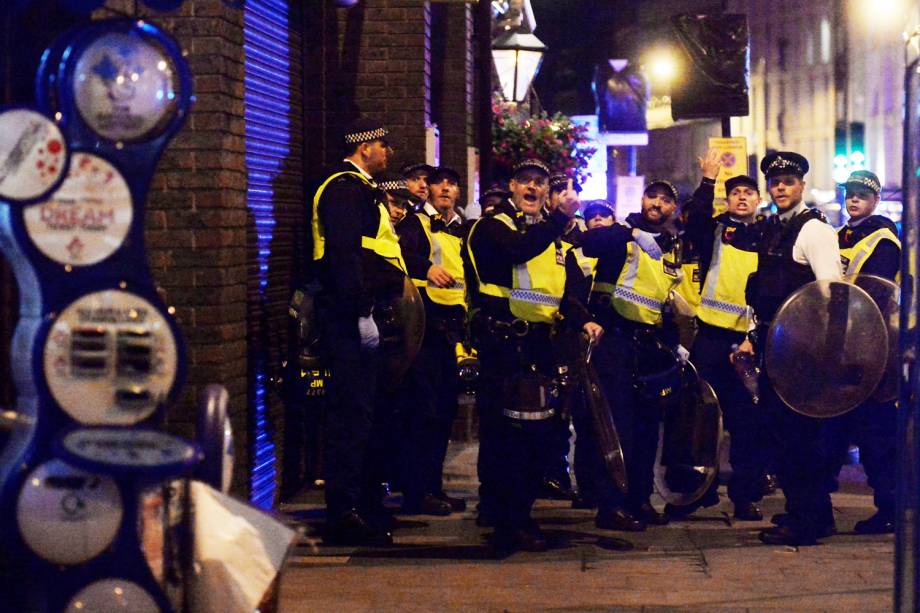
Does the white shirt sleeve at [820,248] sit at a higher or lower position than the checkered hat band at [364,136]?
lower

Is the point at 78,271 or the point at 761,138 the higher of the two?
the point at 761,138

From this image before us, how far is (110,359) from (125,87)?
2.57ft

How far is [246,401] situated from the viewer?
7.81 metres

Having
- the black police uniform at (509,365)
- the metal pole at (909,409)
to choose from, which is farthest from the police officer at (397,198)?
the metal pole at (909,409)

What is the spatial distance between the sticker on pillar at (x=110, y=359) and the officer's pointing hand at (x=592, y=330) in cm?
424

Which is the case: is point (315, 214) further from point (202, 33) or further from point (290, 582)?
point (290, 582)

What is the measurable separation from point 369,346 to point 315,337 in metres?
0.34

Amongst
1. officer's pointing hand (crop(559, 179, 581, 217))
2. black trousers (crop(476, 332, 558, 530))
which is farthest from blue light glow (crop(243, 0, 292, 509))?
officer's pointing hand (crop(559, 179, 581, 217))

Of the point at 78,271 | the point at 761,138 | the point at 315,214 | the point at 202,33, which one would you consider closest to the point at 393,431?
the point at 315,214

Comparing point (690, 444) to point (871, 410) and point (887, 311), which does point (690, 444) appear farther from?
point (887, 311)

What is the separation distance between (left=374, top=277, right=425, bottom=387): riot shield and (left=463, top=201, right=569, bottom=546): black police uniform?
2.30 feet

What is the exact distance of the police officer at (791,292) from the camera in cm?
832

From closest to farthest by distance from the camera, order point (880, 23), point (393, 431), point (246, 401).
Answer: point (246, 401) → point (393, 431) → point (880, 23)

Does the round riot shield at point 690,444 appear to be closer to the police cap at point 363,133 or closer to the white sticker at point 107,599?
the police cap at point 363,133
